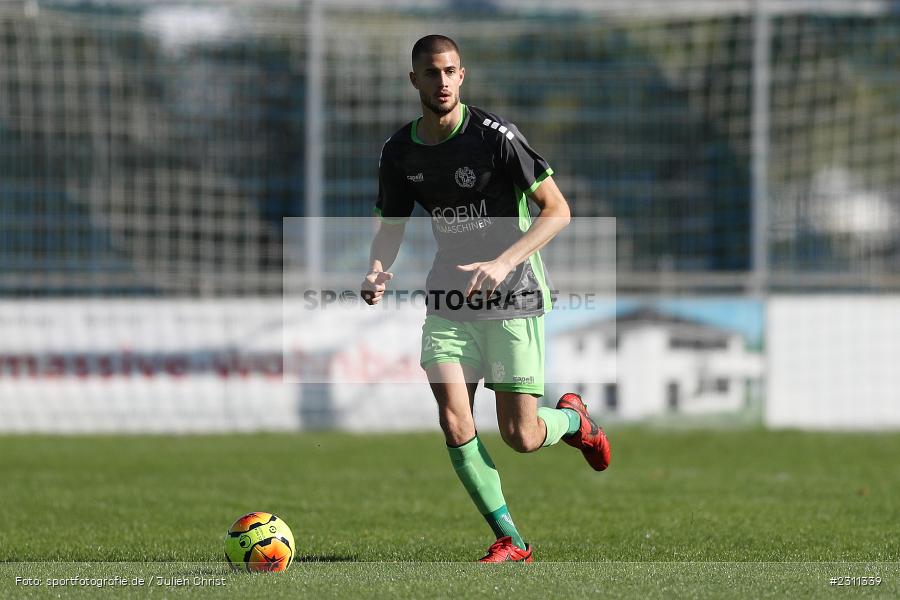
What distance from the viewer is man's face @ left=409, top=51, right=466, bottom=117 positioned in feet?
20.4

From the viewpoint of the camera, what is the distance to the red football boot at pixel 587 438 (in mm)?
7332

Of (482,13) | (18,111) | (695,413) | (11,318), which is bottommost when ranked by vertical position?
(695,413)


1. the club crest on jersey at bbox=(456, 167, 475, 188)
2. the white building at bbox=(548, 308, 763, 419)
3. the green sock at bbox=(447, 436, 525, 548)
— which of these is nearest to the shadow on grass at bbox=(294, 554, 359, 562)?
the green sock at bbox=(447, 436, 525, 548)

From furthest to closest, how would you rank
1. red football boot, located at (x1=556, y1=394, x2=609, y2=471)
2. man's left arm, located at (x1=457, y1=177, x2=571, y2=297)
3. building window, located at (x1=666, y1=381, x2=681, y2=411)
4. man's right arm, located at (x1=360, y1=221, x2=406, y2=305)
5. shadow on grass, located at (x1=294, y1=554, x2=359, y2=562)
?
building window, located at (x1=666, y1=381, x2=681, y2=411), red football boot, located at (x1=556, y1=394, x2=609, y2=471), man's right arm, located at (x1=360, y1=221, x2=406, y2=305), shadow on grass, located at (x1=294, y1=554, x2=359, y2=562), man's left arm, located at (x1=457, y1=177, x2=571, y2=297)

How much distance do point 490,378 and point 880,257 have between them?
53.3ft

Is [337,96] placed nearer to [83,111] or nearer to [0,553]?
[83,111]

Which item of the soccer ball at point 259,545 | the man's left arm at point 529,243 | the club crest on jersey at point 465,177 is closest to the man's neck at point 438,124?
the club crest on jersey at point 465,177

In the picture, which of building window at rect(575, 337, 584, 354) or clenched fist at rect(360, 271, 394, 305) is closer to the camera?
clenched fist at rect(360, 271, 394, 305)

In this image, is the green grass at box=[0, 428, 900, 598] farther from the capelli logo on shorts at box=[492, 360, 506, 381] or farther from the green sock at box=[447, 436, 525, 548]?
the capelli logo on shorts at box=[492, 360, 506, 381]

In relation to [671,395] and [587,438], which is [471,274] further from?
[671,395]

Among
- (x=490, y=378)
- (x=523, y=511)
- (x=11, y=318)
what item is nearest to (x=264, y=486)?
(x=523, y=511)

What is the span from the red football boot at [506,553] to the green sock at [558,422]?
53 centimetres

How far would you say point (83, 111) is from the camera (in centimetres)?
1825

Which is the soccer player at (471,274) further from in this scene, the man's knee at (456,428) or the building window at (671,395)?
the building window at (671,395)
